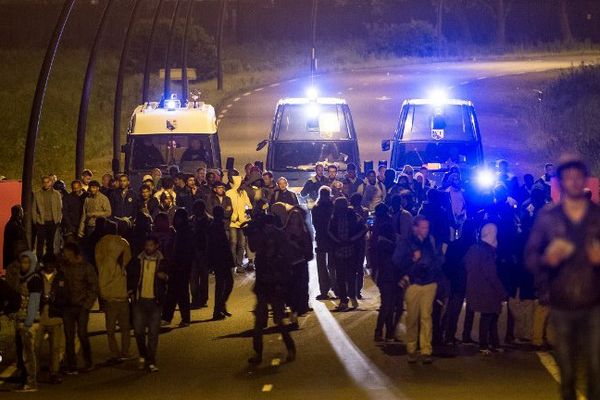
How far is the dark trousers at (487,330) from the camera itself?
15398mm

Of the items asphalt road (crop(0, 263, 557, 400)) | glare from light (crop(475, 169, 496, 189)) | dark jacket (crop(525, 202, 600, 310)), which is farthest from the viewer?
glare from light (crop(475, 169, 496, 189))

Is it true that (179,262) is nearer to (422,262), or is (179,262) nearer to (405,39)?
(422,262)

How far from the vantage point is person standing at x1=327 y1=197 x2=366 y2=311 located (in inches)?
722

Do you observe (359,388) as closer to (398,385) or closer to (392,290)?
(398,385)

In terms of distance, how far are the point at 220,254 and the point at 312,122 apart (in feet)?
37.4

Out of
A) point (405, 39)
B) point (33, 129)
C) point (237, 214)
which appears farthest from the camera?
point (405, 39)

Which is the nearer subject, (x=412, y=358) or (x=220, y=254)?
(x=412, y=358)

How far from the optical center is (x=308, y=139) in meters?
28.7

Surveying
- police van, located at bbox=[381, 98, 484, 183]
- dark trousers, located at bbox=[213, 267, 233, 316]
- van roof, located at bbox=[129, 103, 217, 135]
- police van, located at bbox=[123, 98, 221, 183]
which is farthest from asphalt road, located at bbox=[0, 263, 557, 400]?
police van, located at bbox=[381, 98, 484, 183]

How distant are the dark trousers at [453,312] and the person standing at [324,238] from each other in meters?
3.10

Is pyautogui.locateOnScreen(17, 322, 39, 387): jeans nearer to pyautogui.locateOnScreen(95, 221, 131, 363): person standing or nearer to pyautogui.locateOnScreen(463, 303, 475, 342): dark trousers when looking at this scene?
pyautogui.locateOnScreen(95, 221, 131, 363): person standing

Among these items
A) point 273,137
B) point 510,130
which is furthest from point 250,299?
point 510,130

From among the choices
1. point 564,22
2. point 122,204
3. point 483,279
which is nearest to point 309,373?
point 483,279

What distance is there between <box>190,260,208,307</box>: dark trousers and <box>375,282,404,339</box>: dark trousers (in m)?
3.67
